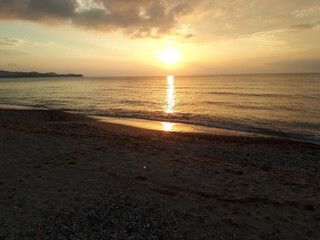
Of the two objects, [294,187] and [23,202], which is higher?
[23,202]

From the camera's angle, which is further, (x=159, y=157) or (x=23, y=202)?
(x=159, y=157)

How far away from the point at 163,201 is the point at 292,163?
8.10 m

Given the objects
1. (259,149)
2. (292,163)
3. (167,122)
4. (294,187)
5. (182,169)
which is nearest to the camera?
(294,187)

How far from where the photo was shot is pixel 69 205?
5.23 metres

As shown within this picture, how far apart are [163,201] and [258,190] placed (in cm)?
313

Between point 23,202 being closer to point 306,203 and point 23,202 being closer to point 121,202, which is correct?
point 121,202

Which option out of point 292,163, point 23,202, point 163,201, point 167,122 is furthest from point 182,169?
point 167,122

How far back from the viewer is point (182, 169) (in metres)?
7.99

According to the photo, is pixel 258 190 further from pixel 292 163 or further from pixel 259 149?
pixel 259 149

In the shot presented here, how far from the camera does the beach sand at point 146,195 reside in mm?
4426

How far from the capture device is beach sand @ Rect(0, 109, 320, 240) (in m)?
4.43

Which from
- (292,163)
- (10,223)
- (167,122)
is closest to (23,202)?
(10,223)

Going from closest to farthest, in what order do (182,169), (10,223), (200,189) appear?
(10,223) → (200,189) → (182,169)

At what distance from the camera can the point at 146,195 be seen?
5863 millimetres
